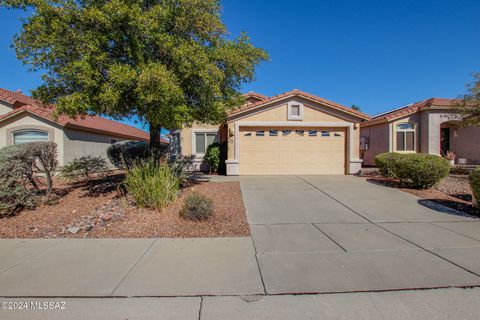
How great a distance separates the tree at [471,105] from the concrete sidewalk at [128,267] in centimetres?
1285

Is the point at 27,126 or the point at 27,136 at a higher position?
the point at 27,126

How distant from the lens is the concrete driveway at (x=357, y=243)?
3307 mm

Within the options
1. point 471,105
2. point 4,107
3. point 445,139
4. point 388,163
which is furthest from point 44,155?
point 445,139

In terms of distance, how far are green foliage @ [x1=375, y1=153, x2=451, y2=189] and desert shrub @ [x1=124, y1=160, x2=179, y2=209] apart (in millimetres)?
8374

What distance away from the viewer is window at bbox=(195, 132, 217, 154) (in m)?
14.4

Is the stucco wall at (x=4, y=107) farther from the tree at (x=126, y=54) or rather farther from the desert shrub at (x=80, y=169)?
the tree at (x=126, y=54)

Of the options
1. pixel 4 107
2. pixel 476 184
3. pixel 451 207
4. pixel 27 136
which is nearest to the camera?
pixel 476 184

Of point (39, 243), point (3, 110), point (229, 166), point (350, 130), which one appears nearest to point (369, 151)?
point (350, 130)

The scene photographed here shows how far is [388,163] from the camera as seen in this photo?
997 centimetres

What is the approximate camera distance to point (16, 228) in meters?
5.39

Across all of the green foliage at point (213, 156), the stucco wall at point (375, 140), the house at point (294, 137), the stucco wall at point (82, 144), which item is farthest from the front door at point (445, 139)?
the stucco wall at point (82, 144)

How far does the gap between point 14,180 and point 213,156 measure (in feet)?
26.4

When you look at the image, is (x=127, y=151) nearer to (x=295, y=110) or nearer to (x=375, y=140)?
(x=295, y=110)

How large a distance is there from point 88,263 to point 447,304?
492cm
